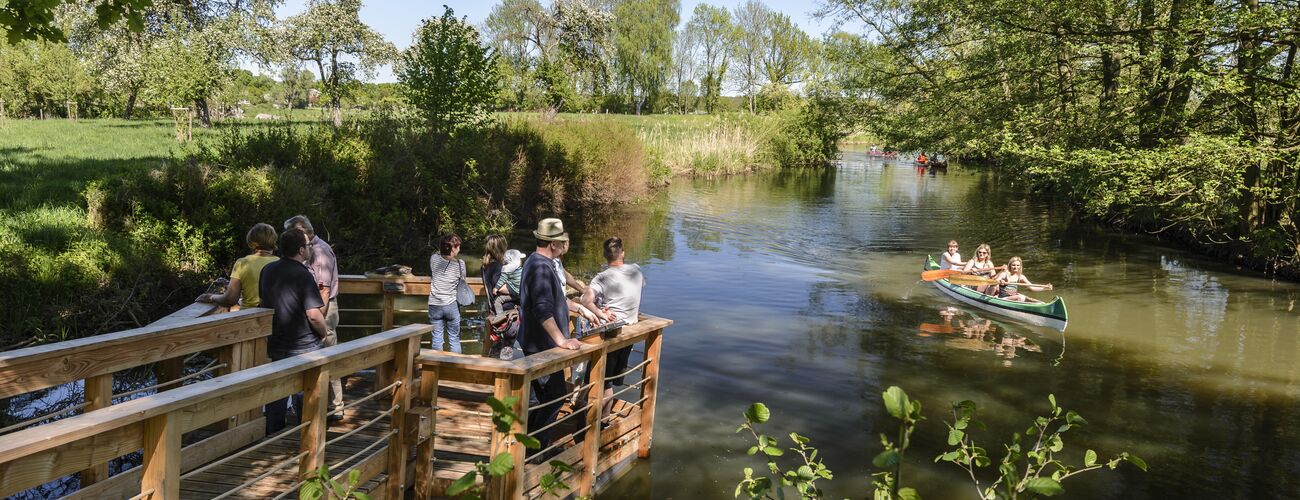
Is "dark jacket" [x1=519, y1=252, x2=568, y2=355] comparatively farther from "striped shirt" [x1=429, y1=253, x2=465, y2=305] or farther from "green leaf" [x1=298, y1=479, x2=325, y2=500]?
"green leaf" [x1=298, y1=479, x2=325, y2=500]

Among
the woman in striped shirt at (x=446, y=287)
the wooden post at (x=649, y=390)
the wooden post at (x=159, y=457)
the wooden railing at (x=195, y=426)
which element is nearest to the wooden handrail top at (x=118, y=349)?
the wooden railing at (x=195, y=426)

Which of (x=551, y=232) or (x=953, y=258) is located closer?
(x=551, y=232)

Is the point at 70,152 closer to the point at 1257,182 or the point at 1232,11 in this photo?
the point at 1232,11

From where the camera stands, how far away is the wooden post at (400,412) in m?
5.21

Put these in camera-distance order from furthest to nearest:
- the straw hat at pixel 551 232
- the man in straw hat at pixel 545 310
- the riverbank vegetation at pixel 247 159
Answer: the riverbank vegetation at pixel 247 159
the straw hat at pixel 551 232
the man in straw hat at pixel 545 310

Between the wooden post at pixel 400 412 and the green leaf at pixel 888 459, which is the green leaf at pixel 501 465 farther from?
the wooden post at pixel 400 412

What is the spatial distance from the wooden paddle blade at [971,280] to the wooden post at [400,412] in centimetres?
1320

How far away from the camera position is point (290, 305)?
6.04 meters

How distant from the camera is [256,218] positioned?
13.8m

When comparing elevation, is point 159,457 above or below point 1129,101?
below

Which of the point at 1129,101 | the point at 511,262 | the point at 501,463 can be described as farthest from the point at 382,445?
the point at 1129,101

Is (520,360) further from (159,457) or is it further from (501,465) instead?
(501,465)

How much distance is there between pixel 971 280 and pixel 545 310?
1234 centimetres

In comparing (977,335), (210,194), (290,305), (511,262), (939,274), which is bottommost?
(977,335)
